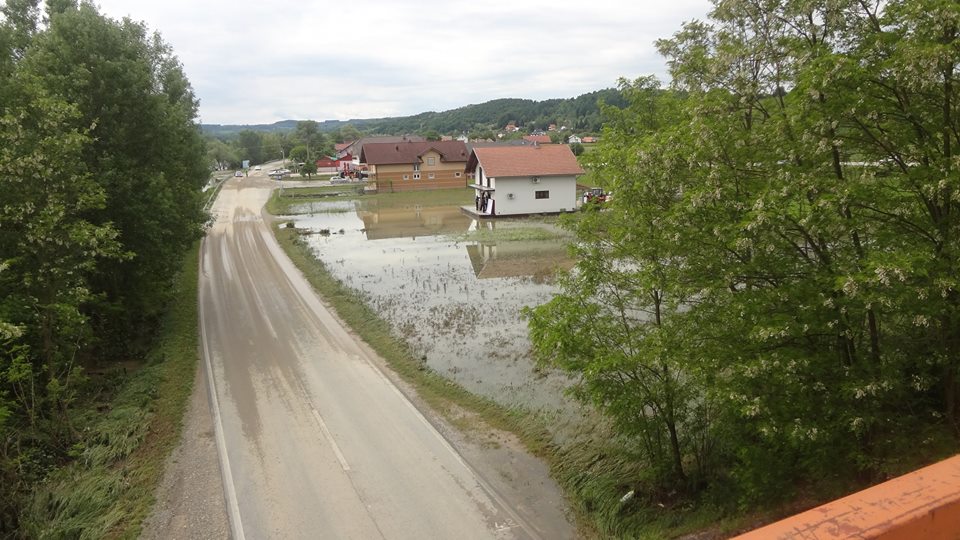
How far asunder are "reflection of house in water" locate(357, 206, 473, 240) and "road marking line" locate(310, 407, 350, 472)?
26.6m

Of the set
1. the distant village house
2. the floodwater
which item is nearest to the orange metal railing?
the floodwater

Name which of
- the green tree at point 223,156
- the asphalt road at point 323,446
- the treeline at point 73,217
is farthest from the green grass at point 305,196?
the green tree at point 223,156

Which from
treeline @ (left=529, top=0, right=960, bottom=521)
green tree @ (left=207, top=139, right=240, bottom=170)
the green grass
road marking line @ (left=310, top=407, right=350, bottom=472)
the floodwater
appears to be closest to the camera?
treeline @ (left=529, top=0, right=960, bottom=521)

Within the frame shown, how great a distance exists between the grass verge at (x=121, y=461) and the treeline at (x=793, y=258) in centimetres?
878

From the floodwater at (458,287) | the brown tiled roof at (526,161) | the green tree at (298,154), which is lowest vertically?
the floodwater at (458,287)

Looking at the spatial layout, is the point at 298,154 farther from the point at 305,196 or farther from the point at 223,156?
the point at 305,196

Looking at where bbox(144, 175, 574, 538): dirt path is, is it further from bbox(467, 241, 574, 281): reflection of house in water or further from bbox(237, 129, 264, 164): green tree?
bbox(237, 129, 264, 164): green tree

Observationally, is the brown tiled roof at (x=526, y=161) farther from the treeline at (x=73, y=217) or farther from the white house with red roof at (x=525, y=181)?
the treeline at (x=73, y=217)

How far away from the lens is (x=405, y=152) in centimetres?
6969

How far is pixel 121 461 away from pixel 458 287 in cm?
1582

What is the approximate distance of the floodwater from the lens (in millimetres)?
16672

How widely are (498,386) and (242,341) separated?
9950mm

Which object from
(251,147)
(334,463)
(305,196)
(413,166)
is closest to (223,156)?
(251,147)

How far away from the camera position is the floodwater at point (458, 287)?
16672mm
